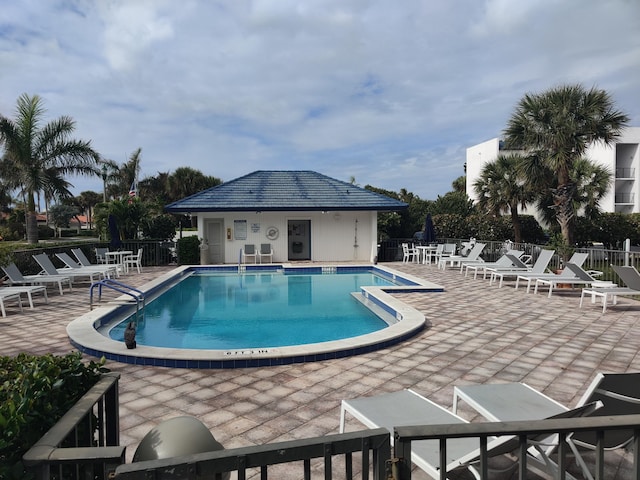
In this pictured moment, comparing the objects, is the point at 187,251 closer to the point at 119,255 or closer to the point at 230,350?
the point at 119,255

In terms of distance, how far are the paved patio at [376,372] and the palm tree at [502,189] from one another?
14273 mm

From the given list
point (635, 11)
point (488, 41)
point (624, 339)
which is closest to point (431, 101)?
point (488, 41)

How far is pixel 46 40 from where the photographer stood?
10.3 metres

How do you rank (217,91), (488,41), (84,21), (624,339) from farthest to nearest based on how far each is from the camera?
(217,91) < (488,41) < (84,21) < (624,339)

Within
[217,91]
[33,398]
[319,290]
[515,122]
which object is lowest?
[319,290]

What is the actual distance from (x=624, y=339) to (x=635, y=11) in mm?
9718

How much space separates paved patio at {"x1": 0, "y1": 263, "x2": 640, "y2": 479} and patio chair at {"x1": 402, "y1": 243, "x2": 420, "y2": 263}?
39.6 ft

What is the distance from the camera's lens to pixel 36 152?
17172 millimetres

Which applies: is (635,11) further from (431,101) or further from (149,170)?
(149,170)

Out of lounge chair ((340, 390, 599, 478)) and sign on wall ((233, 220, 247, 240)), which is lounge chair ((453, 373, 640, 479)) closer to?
lounge chair ((340, 390, 599, 478))

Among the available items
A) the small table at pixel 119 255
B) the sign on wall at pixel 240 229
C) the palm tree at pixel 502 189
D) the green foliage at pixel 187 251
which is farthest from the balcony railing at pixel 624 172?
the small table at pixel 119 255

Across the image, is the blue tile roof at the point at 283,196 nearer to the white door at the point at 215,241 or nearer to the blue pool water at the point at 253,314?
the white door at the point at 215,241

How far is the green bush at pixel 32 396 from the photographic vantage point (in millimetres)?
1614

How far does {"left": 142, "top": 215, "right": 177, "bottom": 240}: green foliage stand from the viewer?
21.3 meters
